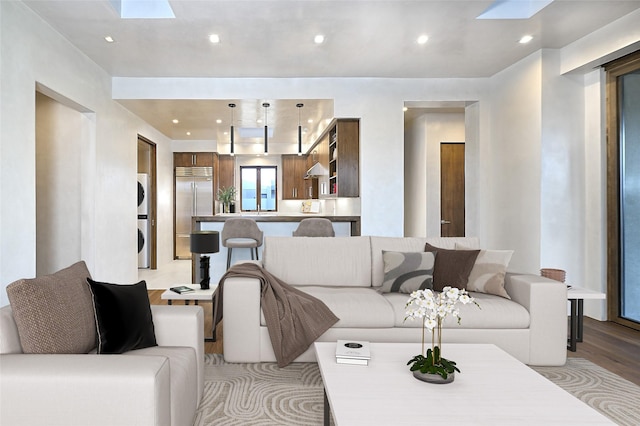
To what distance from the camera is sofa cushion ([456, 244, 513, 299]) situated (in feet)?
9.97

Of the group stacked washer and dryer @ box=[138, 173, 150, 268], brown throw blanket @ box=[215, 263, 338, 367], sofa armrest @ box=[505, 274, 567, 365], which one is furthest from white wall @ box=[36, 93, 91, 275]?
sofa armrest @ box=[505, 274, 567, 365]

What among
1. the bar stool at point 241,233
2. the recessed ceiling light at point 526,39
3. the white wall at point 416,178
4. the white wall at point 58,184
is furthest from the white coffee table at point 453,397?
the white wall at point 416,178

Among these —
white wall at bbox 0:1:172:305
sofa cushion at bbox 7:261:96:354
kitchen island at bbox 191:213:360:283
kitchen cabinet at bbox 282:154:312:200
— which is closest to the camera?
sofa cushion at bbox 7:261:96:354

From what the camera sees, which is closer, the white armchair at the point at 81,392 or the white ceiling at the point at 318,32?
the white armchair at the point at 81,392

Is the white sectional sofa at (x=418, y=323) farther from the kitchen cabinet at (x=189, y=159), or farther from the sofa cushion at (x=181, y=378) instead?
the kitchen cabinet at (x=189, y=159)

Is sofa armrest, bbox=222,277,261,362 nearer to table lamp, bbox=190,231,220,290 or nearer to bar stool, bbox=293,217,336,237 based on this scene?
table lamp, bbox=190,231,220,290

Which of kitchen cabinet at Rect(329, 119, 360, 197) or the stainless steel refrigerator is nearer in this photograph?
kitchen cabinet at Rect(329, 119, 360, 197)

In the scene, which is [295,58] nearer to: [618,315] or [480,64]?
[480,64]

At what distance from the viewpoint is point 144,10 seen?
354 centimetres

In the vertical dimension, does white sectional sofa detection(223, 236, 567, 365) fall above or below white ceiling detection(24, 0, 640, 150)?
below

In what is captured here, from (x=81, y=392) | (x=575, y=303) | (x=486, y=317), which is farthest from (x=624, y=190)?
(x=81, y=392)

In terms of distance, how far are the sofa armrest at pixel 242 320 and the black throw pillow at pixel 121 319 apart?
844 millimetres

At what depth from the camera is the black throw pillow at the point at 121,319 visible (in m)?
1.79

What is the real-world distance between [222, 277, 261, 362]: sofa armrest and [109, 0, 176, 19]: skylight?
2.43 meters
